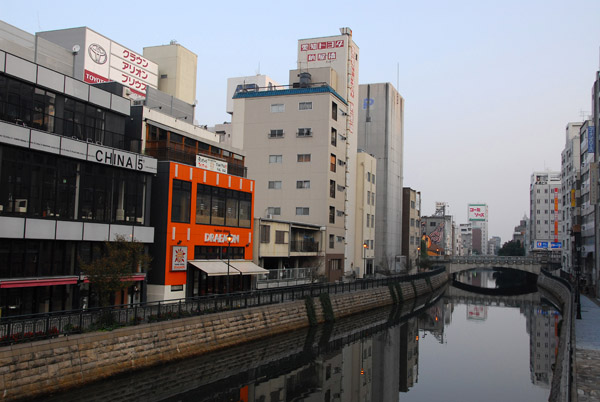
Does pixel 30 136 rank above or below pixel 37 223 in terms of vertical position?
above

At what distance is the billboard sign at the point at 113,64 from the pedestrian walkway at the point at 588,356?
46319mm

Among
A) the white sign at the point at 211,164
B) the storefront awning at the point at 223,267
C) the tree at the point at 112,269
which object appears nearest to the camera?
the tree at the point at 112,269

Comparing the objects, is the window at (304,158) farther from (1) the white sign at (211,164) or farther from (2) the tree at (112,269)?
(2) the tree at (112,269)

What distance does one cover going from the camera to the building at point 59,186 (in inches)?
1016

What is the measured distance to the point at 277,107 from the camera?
67.6m

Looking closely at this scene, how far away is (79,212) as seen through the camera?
2967cm

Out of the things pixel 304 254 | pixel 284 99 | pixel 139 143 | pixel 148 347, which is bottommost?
pixel 148 347

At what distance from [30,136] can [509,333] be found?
46.9 m

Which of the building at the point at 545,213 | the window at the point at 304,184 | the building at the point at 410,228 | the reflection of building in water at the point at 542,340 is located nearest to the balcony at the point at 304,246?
the window at the point at 304,184

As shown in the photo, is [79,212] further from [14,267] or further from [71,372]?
[71,372]

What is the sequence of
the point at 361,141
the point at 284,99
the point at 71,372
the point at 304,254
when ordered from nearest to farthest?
the point at 71,372, the point at 304,254, the point at 284,99, the point at 361,141

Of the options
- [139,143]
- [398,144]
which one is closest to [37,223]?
[139,143]

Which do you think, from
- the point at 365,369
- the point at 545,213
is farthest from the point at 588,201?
the point at 545,213

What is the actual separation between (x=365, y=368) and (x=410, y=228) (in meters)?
79.0
